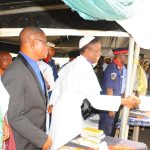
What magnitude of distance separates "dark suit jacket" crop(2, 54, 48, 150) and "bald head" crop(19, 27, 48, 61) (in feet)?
0.31

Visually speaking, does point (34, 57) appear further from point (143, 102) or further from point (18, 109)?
point (143, 102)

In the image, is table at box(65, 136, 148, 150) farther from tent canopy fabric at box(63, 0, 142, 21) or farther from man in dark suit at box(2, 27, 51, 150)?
tent canopy fabric at box(63, 0, 142, 21)

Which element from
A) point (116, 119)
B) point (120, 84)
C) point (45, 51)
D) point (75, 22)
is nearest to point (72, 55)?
point (120, 84)

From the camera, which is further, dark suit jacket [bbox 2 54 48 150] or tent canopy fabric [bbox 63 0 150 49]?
dark suit jacket [bbox 2 54 48 150]

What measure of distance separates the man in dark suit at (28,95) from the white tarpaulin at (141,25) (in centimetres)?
78

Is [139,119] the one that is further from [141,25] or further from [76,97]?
[141,25]

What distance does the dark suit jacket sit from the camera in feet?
7.67

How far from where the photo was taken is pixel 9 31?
11.7 ft

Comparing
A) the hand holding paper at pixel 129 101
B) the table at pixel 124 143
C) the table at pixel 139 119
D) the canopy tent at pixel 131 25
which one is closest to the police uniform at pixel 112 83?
the table at pixel 139 119

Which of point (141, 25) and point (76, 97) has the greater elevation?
point (141, 25)

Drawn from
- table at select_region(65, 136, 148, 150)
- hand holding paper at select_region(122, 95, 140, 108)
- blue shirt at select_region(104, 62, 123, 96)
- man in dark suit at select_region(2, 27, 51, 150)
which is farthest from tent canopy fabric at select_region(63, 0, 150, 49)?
blue shirt at select_region(104, 62, 123, 96)

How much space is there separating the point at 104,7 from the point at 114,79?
10.7 feet

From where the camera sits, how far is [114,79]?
16.4 ft

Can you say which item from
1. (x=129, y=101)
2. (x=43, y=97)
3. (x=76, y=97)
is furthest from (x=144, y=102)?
(x=43, y=97)
